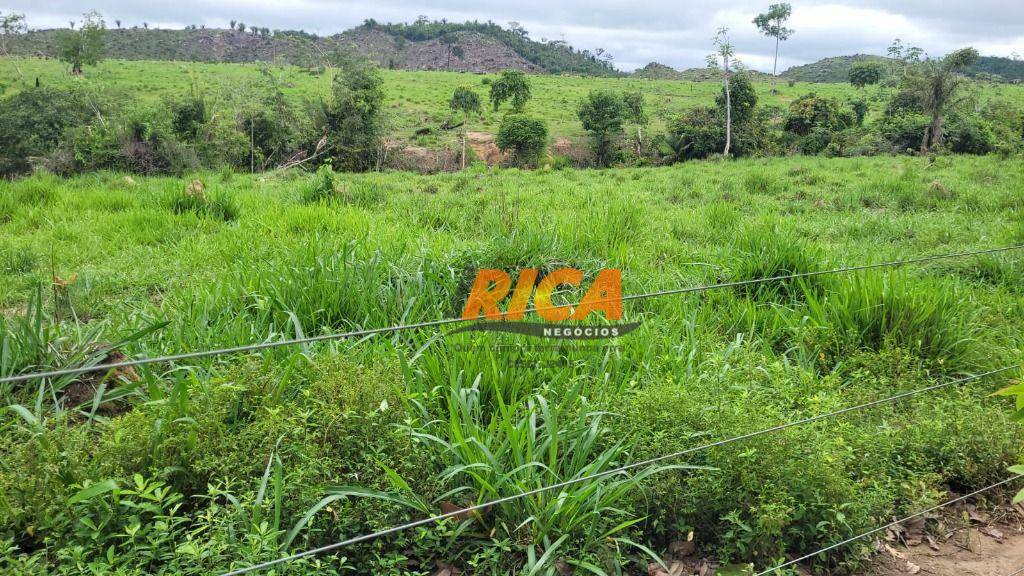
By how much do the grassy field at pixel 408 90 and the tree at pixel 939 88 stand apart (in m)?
8.73

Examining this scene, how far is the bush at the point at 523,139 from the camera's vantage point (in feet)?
84.1

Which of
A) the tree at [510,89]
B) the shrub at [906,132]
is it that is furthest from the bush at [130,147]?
the shrub at [906,132]

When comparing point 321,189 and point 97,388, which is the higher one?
point 321,189

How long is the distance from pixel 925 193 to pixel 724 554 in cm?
934

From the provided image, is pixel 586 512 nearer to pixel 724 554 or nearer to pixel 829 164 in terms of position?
pixel 724 554

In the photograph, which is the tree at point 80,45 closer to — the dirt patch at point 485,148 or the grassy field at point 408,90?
the grassy field at point 408,90

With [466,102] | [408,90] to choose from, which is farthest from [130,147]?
[408,90]

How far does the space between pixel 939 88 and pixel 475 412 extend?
26.0 metres

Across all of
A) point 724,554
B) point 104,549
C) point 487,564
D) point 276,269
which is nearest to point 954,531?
point 724,554

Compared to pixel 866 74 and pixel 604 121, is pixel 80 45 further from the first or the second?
pixel 866 74

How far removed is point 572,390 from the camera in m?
2.65

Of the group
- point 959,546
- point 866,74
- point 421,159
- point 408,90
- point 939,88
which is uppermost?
point 866,74

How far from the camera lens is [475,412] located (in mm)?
2609
